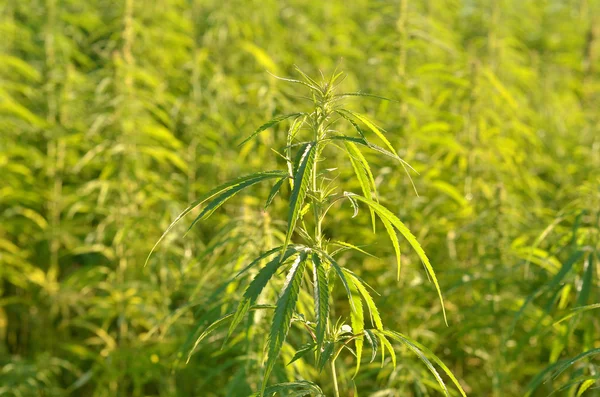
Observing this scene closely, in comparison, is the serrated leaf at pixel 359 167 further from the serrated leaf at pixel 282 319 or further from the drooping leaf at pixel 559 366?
the drooping leaf at pixel 559 366

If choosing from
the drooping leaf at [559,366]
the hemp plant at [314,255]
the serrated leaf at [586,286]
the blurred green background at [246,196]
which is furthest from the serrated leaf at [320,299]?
the serrated leaf at [586,286]

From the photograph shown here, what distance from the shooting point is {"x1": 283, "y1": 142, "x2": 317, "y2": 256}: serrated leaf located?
3.79 feet

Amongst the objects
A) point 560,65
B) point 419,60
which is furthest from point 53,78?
point 560,65

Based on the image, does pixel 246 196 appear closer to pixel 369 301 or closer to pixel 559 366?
pixel 559 366

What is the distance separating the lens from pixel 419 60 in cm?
432

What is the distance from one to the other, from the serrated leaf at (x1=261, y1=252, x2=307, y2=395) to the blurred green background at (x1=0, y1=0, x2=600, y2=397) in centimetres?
81

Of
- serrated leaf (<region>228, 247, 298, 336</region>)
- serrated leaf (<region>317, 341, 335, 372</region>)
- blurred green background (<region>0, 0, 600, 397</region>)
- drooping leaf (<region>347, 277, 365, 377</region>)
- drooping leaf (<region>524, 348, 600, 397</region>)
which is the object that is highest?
blurred green background (<region>0, 0, 600, 397</region>)

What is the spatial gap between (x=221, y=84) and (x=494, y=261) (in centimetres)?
184

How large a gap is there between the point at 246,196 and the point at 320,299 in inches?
98.6

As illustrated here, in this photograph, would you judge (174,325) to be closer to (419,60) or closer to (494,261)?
(494,261)

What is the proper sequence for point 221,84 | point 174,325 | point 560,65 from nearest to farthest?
1. point 174,325
2. point 221,84
3. point 560,65

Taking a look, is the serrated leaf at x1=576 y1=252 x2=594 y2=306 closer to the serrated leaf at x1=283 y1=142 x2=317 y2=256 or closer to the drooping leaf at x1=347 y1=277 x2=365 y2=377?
the drooping leaf at x1=347 y1=277 x2=365 y2=377

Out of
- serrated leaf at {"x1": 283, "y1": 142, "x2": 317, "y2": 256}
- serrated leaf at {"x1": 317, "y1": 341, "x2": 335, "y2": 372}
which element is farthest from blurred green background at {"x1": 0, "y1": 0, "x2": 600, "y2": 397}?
serrated leaf at {"x1": 283, "y1": 142, "x2": 317, "y2": 256}

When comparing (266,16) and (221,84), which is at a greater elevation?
(266,16)
